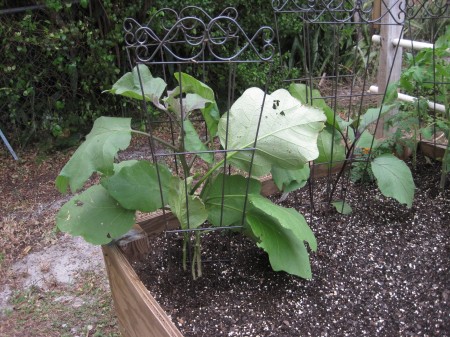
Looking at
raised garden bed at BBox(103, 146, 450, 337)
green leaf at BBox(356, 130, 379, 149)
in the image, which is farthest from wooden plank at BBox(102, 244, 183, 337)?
green leaf at BBox(356, 130, 379, 149)

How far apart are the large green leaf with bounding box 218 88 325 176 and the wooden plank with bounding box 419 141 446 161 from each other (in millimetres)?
1168

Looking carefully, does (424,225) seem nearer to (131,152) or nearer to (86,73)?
(131,152)

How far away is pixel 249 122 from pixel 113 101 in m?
2.59

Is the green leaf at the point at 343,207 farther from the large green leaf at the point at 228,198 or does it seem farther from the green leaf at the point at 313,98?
the large green leaf at the point at 228,198

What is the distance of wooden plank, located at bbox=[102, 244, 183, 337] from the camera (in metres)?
1.28

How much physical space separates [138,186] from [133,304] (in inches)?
14.1

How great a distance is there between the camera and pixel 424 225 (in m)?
1.87

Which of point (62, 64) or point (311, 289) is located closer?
point (311, 289)

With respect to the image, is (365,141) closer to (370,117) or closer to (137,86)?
(370,117)

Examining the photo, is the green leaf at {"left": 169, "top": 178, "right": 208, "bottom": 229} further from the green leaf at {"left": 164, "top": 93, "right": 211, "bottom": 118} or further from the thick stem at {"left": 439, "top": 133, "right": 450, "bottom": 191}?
the thick stem at {"left": 439, "top": 133, "right": 450, "bottom": 191}

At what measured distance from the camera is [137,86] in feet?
4.46

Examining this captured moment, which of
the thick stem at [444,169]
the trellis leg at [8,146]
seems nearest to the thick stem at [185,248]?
the thick stem at [444,169]

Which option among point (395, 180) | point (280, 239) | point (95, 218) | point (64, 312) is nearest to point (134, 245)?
point (95, 218)

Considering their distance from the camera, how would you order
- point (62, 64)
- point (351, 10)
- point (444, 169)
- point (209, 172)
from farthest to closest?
point (62, 64), point (444, 169), point (351, 10), point (209, 172)
